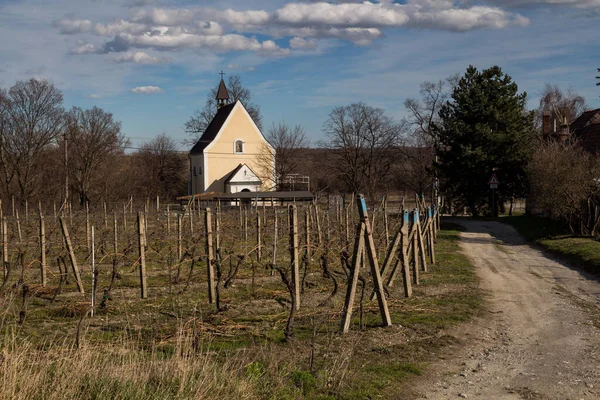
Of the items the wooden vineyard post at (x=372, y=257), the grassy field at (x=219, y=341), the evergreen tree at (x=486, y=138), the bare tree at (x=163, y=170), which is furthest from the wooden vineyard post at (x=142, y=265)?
the bare tree at (x=163, y=170)

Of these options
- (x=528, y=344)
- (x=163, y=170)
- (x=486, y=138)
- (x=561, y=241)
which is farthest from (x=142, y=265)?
(x=163, y=170)

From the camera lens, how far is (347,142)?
55719mm

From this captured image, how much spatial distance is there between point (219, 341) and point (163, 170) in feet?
202

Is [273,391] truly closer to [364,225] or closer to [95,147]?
[364,225]

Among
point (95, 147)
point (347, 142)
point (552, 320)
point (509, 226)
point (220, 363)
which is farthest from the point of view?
point (347, 142)

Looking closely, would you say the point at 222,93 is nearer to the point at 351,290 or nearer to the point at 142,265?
the point at 142,265

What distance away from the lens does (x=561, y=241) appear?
856 inches

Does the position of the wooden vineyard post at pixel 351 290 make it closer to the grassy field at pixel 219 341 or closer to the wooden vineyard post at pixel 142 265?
the grassy field at pixel 219 341

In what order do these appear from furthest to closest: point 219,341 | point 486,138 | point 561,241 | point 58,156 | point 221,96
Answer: point 221,96
point 58,156
point 486,138
point 561,241
point 219,341

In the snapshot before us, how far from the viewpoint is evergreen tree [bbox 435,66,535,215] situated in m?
34.0

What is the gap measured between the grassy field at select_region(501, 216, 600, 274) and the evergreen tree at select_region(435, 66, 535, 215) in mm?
→ 4452

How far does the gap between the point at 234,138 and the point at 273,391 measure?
171 feet

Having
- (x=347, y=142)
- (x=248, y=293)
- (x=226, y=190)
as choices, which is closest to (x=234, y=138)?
(x=226, y=190)

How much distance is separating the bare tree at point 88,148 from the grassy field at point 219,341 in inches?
1428
